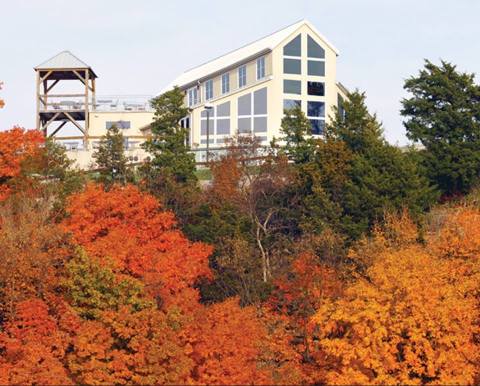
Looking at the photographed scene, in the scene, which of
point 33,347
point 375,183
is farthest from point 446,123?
point 33,347

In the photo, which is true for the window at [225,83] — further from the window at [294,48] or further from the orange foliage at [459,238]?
the orange foliage at [459,238]

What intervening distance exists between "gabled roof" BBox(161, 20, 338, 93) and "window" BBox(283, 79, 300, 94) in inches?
112

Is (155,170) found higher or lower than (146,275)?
higher

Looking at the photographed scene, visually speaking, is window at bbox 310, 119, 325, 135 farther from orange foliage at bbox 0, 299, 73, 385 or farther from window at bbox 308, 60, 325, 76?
orange foliage at bbox 0, 299, 73, 385

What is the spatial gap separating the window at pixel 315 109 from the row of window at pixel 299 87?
0.76 metres

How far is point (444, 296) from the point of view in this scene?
39.0 m

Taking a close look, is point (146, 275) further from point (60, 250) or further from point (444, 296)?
point (444, 296)

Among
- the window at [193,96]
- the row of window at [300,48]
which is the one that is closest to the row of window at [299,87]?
the row of window at [300,48]

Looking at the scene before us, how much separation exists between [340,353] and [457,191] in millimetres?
21595

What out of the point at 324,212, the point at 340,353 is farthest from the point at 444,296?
the point at 324,212

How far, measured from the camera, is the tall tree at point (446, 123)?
180 feet

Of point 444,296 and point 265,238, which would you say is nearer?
point 444,296

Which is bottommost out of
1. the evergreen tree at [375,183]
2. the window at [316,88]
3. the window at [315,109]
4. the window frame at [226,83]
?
the evergreen tree at [375,183]

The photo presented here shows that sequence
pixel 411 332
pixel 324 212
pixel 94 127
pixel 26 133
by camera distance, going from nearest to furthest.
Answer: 1. pixel 411 332
2. pixel 324 212
3. pixel 26 133
4. pixel 94 127
